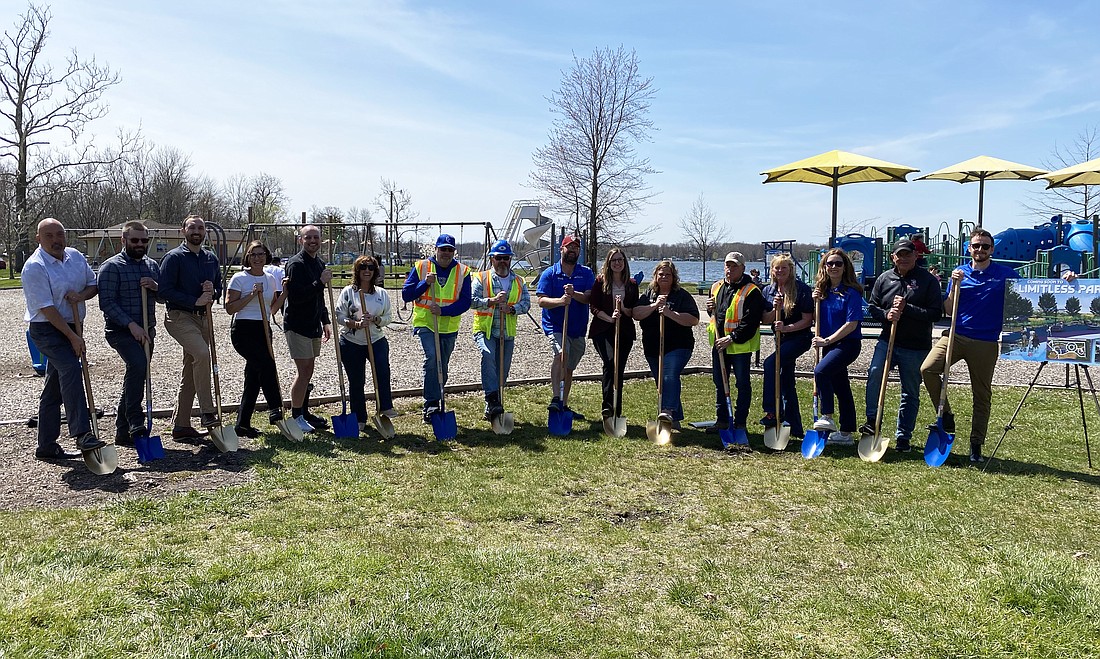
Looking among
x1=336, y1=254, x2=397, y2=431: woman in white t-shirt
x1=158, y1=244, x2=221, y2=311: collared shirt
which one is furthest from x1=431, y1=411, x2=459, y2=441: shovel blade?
x1=158, y1=244, x2=221, y2=311: collared shirt

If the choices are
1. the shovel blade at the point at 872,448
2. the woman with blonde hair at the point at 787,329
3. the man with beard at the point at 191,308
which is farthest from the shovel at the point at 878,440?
the man with beard at the point at 191,308

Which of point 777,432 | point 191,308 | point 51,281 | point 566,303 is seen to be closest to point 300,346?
point 191,308

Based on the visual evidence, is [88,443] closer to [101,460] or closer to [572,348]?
[101,460]

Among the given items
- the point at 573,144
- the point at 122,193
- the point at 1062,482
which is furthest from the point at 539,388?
the point at 122,193

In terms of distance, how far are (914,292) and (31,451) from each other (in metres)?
6.75

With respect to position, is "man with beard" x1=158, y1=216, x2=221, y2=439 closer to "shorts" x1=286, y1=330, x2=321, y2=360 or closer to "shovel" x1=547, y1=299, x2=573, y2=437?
"shorts" x1=286, y1=330, x2=321, y2=360

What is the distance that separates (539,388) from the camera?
9.18 meters

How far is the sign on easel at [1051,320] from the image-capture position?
5871mm

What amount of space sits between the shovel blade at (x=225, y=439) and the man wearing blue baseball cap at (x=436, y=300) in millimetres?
1564

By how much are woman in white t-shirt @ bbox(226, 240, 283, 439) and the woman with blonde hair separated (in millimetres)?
4132

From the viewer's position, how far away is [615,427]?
7.05 meters

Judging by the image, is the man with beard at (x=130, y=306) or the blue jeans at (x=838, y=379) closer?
the man with beard at (x=130, y=306)

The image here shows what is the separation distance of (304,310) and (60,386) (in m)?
1.85

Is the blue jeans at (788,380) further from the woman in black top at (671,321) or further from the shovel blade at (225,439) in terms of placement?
the shovel blade at (225,439)
